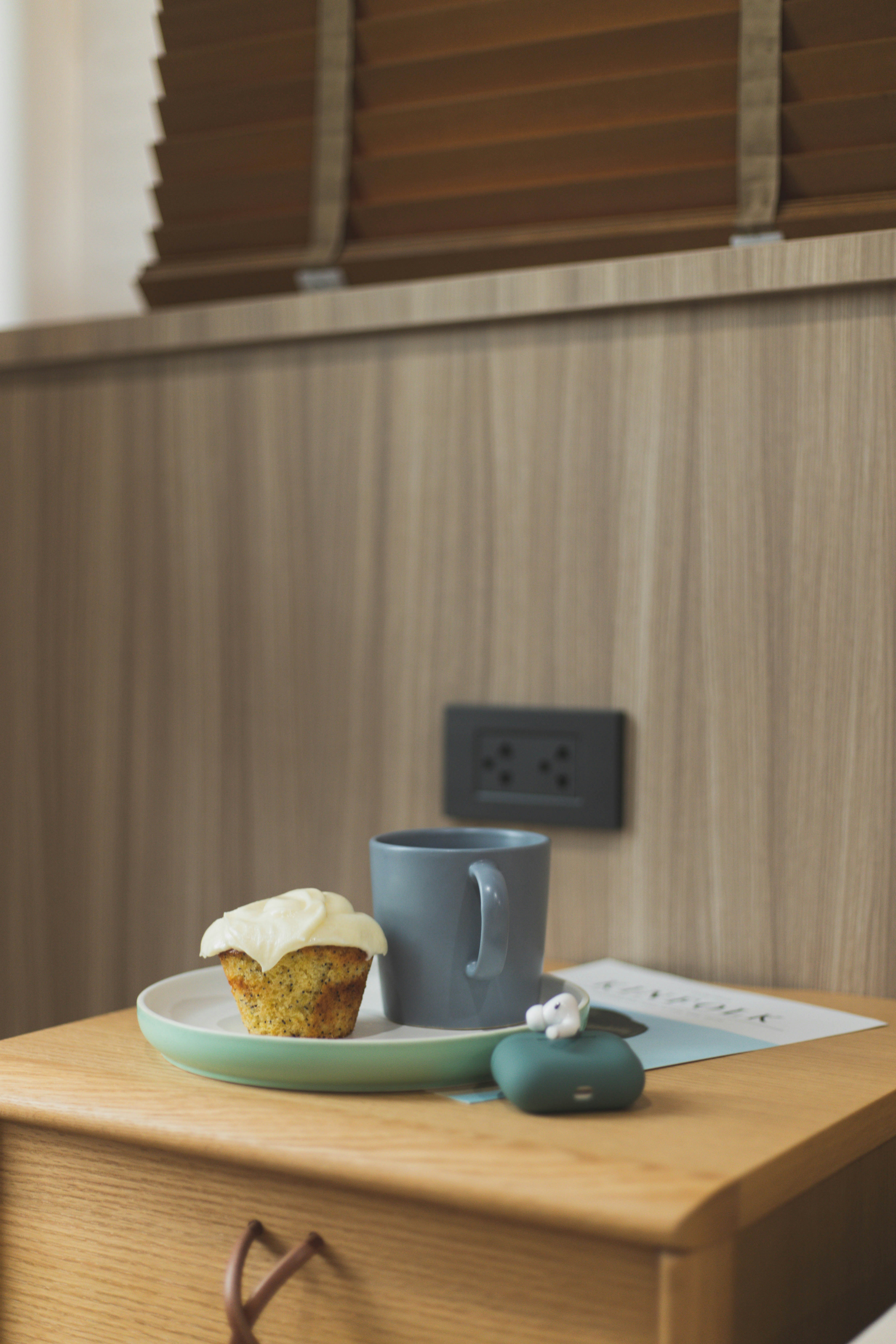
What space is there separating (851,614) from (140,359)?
67cm

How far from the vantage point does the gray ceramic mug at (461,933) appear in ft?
2.06

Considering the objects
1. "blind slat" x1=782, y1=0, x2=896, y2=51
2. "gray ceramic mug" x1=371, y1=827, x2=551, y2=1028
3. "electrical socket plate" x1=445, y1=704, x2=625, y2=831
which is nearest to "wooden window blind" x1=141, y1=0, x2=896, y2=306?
"blind slat" x1=782, y1=0, x2=896, y2=51

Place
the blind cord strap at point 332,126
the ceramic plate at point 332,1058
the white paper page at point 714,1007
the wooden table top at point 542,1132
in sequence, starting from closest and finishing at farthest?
the wooden table top at point 542,1132 → the ceramic plate at point 332,1058 → the white paper page at point 714,1007 → the blind cord strap at point 332,126

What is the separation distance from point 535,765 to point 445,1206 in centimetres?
48

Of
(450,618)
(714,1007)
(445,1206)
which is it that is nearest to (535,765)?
(450,618)

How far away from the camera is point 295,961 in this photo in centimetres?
62

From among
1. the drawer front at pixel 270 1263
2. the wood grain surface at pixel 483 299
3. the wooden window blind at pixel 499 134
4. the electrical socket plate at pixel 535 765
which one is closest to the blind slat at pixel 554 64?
the wooden window blind at pixel 499 134

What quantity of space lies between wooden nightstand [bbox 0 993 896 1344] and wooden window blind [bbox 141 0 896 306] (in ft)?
2.07

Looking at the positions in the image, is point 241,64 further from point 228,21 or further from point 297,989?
point 297,989

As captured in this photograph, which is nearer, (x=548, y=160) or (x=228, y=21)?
(x=548, y=160)

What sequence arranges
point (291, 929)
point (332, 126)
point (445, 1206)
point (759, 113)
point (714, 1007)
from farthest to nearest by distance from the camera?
point (332, 126)
point (759, 113)
point (714, 1007)
point (291, 929)
point (445, 1206)

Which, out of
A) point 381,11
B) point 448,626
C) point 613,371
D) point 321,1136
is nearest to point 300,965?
point 321,1136

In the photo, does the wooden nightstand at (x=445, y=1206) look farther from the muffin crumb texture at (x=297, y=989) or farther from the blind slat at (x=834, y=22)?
the blind slat at (x=834, y=22)

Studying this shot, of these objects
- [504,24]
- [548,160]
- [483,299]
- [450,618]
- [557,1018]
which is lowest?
[557,1018]
